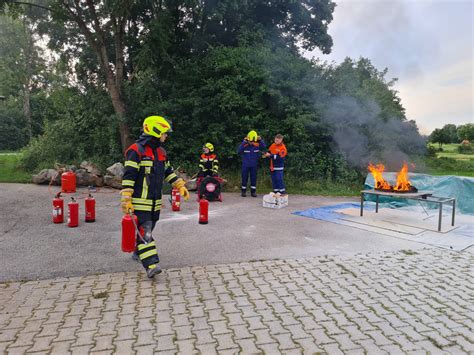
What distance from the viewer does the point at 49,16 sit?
1606 cm

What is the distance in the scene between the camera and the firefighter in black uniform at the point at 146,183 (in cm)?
460

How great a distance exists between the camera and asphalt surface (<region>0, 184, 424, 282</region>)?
17.1ft

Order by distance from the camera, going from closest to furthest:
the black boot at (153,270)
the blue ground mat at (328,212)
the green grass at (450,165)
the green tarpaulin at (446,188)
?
the black boot at (153,270), the blue ground mat at (328,212), the green tarpaulin at (446,188), the green grass at (450,165)

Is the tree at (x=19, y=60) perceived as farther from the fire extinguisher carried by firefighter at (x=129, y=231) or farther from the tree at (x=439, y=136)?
the fire extinguisher carried by firefighter at (x=129, y=231)

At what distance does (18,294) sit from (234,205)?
6.14 metres

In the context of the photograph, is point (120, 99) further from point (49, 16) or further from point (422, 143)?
point (422, 143)

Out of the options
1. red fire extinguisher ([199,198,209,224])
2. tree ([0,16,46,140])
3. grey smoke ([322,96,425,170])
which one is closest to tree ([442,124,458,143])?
grey smoke ([322,96,425,170])

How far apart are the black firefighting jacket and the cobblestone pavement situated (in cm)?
96

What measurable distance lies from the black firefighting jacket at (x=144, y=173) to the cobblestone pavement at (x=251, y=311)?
0.96 m

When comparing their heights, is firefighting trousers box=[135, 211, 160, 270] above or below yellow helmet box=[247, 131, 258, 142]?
below

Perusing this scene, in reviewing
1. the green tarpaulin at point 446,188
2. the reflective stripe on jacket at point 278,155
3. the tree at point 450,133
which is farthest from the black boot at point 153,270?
the tree at point 450,133

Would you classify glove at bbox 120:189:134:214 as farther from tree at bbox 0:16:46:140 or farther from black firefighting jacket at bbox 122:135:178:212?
tree at bbox 0:16:46:140

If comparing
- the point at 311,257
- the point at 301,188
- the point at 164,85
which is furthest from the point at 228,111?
the point at 311,257

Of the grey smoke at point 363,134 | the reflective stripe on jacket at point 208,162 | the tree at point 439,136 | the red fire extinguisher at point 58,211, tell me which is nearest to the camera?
the red fire extinguisher at point 58,211
